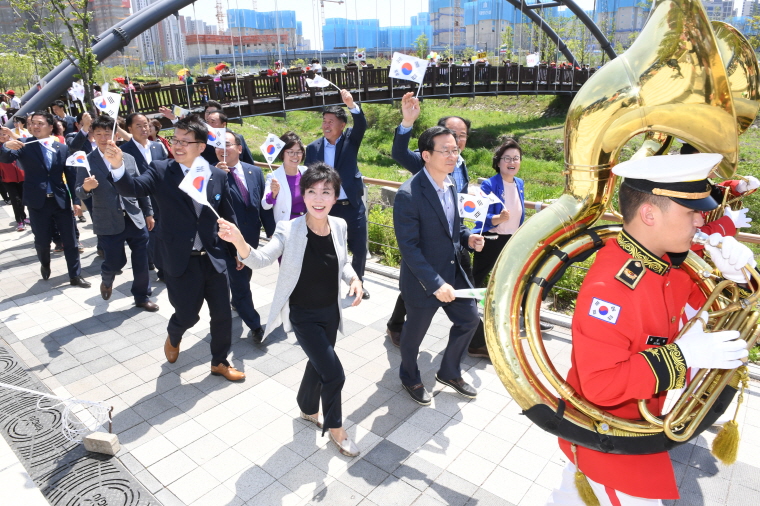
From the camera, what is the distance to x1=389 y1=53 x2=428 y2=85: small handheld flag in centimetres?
497

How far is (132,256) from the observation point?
581 centimetres

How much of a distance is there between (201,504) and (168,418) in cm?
98

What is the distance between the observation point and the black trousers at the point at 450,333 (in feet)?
12.3

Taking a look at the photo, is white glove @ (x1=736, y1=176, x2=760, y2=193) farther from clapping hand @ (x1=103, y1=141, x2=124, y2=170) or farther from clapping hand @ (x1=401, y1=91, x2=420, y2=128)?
clapping hand @ (x1=103, y1=141, x2=124, y2=170)

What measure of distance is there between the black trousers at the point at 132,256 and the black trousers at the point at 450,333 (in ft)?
10.9

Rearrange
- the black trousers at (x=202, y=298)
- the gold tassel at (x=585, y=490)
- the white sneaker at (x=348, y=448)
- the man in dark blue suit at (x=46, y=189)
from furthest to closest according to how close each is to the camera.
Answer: the man in dark blue suit at (x=46, y=189) < the black trousers at (x=202, y=298) < the white sneaker at (x=348, y=448) < the gold tassel at (x=585, y=490)

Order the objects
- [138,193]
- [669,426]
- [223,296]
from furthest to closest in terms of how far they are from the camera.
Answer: [223,296]
[138,193]
[669,426]

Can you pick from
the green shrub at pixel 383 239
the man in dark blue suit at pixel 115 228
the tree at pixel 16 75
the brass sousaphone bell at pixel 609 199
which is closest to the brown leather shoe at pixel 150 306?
the man in dark blue suit at pixel 115 228

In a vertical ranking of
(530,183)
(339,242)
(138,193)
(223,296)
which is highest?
(138,193)

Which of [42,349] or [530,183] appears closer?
[42,349]

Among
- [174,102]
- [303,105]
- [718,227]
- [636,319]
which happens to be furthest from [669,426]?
[303,105]

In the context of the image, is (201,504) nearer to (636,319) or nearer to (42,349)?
(636,319)

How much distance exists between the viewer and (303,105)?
1730 centimetres

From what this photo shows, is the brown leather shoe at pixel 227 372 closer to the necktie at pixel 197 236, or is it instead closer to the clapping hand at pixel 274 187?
the necktie at pixel 197 236
